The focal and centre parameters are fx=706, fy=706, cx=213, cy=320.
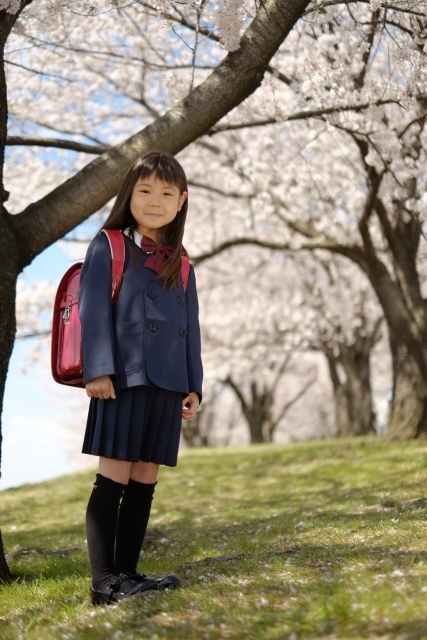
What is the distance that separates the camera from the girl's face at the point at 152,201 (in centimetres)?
371

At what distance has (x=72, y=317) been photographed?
3.66 m

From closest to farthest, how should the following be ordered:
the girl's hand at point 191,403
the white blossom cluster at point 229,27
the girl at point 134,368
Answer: the girl at point 134,368 < the girl's hand at point 191,403 < the white blossom cluster at point 229,27

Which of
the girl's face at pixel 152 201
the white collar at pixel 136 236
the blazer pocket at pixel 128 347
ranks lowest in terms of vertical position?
the blazer pocket at pixel 128 347

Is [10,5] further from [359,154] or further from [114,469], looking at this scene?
[359,154]

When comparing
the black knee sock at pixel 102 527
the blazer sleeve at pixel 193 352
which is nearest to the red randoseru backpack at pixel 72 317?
the blazer sleeve at pixel 193 352

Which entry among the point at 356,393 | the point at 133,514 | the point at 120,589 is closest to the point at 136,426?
the point at 133,514

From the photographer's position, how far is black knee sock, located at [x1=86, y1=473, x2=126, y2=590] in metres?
3.45

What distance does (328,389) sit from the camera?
3512 centimetres

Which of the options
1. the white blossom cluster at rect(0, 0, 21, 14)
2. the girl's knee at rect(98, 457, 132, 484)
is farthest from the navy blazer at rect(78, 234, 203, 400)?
the white blossom cluster at rect(0, 0, 21, 14)

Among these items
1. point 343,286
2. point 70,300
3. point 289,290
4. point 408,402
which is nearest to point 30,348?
point 289,290

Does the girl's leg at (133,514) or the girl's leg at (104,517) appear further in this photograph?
the girl's leg at (133,514)

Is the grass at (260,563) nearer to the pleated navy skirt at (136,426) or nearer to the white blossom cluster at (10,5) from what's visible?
the pleated navy skirt at (136,426)

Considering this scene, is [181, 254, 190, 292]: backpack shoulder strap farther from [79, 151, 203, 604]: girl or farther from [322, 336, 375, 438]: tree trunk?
[322, 336, 375, 438]: tree trunk

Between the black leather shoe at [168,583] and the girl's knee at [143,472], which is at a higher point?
the girl's knee at [143,472]
